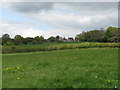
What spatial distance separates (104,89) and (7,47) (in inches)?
1999

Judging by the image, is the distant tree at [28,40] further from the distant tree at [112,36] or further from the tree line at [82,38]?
the distant tree at [112,36]

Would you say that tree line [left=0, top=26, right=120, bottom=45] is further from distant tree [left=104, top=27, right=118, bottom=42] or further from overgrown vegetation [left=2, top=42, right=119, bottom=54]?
overgrown vegetation [left=2, top=42, right=119, bottom=54]

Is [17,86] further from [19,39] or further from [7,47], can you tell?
[19,39]

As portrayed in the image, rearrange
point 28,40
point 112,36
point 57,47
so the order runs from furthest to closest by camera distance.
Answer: point 112,36 → point 28,40 → point 57,47

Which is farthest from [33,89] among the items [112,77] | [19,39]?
[19,39]

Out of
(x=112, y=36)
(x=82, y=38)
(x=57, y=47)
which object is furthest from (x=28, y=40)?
(x=112, y=36)

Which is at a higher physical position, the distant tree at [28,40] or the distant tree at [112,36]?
the distant tree at [112,36]

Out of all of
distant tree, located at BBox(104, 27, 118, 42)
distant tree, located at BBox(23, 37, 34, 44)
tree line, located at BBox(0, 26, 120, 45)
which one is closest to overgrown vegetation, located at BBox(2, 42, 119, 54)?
tree line, located at BBox(0, 26, 120, 45)

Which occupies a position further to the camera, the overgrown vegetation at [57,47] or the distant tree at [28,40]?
the distant tree at [28,40]

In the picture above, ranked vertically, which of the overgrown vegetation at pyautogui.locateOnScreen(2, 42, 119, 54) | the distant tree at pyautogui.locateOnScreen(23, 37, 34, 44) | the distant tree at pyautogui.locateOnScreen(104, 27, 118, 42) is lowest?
the overgrown vegetation at pyautogui.locateOnScreen(2, 42, 119, 54)

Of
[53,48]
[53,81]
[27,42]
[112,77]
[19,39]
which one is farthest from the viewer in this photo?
[19,39]

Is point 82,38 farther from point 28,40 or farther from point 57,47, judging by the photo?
point 57,47

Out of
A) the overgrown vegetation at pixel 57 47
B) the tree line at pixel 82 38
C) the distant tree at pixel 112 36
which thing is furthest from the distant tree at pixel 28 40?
the distant tree at pixel 112 36

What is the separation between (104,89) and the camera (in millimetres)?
6820
